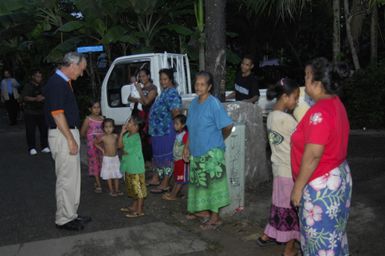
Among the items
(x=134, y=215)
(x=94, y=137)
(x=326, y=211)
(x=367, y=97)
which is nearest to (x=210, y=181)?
(x=134, y=215)

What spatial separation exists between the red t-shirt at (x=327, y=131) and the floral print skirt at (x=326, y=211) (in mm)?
68

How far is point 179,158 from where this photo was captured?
6.73 metres

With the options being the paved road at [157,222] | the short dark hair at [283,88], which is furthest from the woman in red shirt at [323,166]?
the paved road at [157,222]

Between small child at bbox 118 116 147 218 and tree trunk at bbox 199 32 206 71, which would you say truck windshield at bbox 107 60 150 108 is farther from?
small child at bbox 118 116 147 218

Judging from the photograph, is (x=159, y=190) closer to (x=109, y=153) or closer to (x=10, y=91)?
(x=109, y=153)

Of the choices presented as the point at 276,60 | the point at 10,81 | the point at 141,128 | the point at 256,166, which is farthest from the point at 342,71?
the point at 276,60

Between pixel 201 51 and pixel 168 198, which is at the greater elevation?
pixel 201 51

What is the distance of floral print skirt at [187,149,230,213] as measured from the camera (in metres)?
5.51

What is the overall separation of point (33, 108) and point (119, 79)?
2.26 metres

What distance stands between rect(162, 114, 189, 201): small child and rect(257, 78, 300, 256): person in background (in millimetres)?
2001

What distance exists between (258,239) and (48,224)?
2474 millimetres

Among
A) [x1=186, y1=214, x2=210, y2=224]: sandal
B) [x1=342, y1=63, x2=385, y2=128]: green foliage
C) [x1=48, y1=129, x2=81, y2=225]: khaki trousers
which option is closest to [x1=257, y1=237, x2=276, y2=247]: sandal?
[x1=186, y1=214, x2=210, y2=224]: sandal

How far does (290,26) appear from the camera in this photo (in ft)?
64.1

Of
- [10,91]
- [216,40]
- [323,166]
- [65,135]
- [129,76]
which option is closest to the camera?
[323,166]
